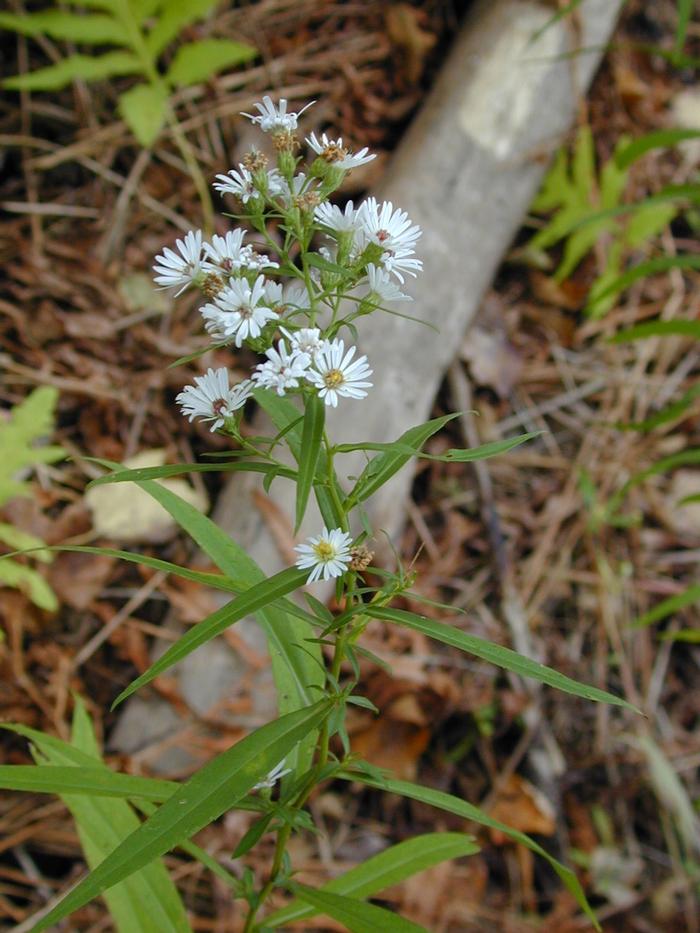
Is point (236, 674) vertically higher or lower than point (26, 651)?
lower

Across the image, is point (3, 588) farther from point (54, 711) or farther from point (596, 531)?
point (596, 531)

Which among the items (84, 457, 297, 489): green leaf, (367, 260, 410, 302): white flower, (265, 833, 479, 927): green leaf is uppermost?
(367, 260, 410, 302): white flower

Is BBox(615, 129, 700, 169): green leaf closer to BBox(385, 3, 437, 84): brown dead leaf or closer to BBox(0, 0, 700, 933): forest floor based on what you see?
BBox(0, 0, 700, 933): forest floor

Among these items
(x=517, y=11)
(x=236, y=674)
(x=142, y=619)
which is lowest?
(x=236, y=674)

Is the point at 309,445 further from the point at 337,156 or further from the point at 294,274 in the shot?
the point at 337,156

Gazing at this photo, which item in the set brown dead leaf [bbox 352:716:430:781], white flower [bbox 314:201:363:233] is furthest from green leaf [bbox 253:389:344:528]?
brown dead leaf [bbox 352:716:430:781]

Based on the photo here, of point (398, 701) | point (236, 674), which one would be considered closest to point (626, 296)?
point (398, 701)

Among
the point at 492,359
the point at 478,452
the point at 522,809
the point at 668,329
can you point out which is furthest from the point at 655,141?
the point at 522,809
